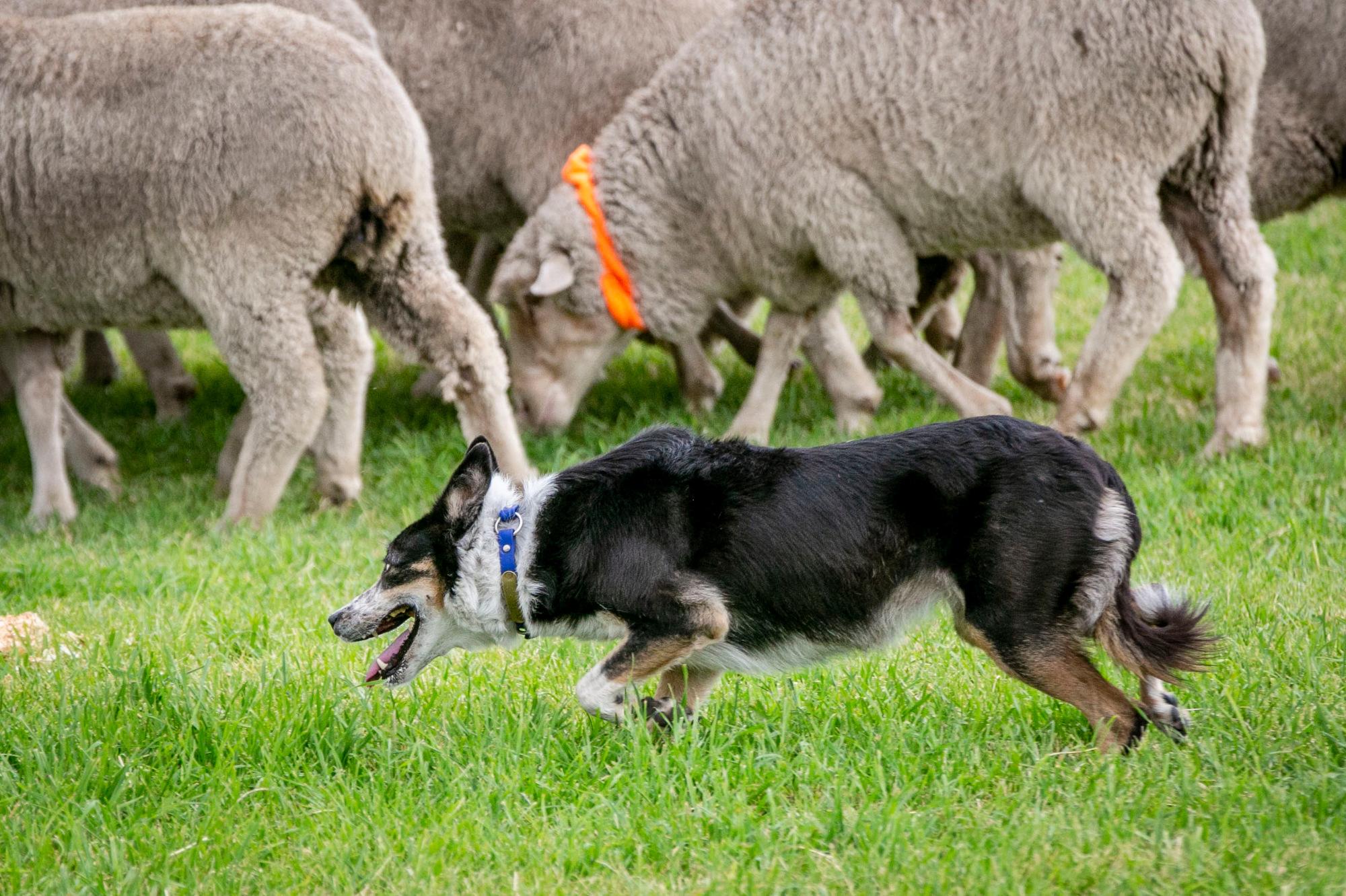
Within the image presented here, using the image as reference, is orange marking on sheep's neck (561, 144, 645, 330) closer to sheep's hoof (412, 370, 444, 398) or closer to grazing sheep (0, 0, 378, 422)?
grazing sheep (0, 0, 378, 422)

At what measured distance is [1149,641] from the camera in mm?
3457

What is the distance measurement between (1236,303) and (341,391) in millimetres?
3859

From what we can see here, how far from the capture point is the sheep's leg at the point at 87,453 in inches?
296

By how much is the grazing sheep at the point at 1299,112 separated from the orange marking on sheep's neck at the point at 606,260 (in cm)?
249

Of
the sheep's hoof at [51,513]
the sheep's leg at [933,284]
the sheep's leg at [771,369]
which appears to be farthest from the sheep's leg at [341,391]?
the sheep's leg at [933,284]

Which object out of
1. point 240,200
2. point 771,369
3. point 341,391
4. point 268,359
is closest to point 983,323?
point 771,369

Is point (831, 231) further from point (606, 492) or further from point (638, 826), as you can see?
point (638, 826)

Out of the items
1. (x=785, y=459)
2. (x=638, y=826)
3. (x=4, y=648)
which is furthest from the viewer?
(x=4, y=648)

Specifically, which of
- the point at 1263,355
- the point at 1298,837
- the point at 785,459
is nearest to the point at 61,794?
the point at 785,459

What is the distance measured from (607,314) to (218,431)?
251 cm

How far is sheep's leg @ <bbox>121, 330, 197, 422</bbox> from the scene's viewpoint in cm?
876

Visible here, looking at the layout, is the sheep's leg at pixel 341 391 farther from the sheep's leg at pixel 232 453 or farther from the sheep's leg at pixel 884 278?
the sheep's leg at pixel 884 278

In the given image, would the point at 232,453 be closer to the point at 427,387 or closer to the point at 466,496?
the point at 427,387

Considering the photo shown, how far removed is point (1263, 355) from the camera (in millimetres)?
6414
